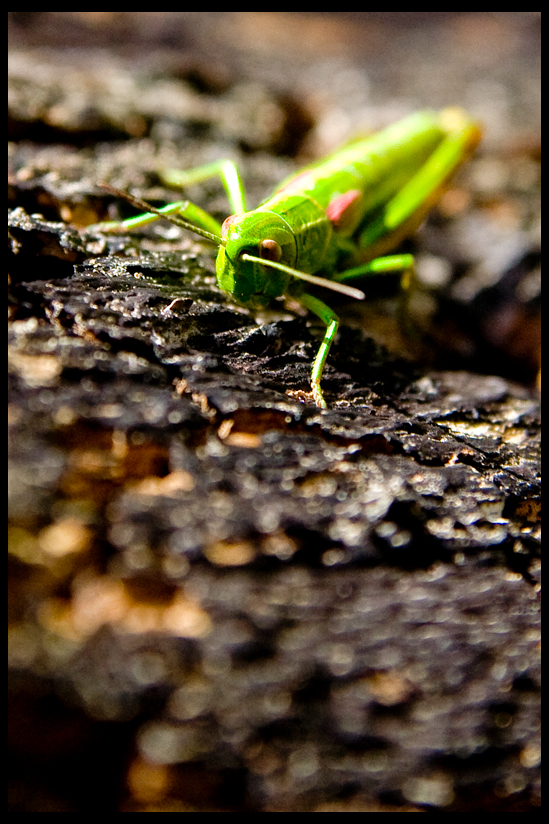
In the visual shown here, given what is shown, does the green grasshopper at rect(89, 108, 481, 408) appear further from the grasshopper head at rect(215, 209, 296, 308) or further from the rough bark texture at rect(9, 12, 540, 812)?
the rough bark texture at rect(9, 12, 540, 812)

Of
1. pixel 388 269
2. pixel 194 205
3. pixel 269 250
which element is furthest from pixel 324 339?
pixel 194 205

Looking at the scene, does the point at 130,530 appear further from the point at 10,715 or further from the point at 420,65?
the point at 420,65

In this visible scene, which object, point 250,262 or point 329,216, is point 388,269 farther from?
point 250,262

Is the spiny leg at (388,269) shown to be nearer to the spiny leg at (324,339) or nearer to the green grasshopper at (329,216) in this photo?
the green grasshopper at (329,216)

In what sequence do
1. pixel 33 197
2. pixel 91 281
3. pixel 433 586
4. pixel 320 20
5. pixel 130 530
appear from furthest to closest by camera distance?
pixel 320 20
pixel 33 197
pixel 91 281
pixel 433 586
pixel 130 530

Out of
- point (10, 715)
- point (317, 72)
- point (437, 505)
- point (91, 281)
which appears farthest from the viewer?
point (317, 72)

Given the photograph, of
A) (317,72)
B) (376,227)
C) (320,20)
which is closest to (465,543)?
(376,227)

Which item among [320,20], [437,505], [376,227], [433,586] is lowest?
[433,586]

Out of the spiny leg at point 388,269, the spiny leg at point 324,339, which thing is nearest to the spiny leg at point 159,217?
the spiny leg at point 324,339

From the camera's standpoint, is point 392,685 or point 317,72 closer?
point 392,685
